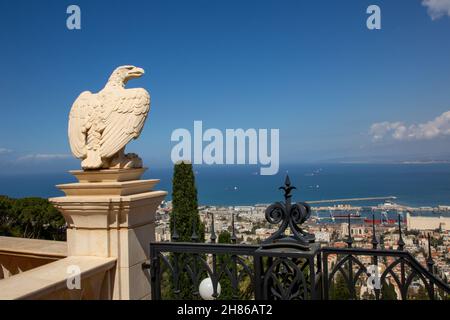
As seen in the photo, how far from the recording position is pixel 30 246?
544 cm

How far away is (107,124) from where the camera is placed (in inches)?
144

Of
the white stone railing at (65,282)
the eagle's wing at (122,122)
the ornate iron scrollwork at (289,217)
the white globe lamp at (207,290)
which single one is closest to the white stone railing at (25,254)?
the white stone railing at (65,282)

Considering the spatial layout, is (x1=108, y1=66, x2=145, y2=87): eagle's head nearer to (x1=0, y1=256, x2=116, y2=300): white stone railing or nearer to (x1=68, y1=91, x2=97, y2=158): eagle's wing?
(x1=68, y1=91, x2=97, y2=158): eagle's wing

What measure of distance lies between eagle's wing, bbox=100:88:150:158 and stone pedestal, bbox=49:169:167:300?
0.27m

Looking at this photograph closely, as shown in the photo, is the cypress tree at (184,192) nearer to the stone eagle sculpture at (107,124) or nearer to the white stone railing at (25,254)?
the white stone railing at (25,254)

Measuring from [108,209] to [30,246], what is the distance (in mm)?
2861

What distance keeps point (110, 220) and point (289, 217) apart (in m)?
1.86

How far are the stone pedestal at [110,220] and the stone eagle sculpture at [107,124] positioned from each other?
148mm

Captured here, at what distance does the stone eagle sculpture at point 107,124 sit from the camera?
143 inches

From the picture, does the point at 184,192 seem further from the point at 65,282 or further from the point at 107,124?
the point at 65,282

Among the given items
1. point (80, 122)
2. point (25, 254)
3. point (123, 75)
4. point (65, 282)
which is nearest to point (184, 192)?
point (25, 254)

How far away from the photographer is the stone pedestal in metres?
3.52
